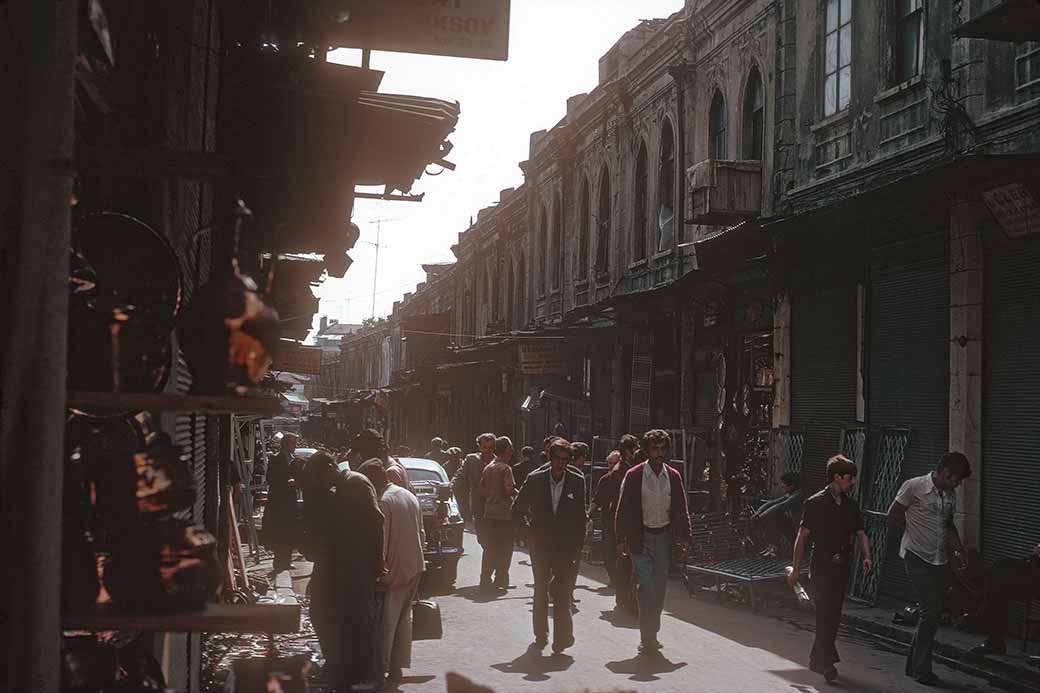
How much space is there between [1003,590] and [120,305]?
381 inches

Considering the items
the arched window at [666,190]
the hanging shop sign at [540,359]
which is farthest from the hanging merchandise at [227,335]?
the hanging shop sign at [540,359]

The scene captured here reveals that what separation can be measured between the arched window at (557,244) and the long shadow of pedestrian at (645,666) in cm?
2482

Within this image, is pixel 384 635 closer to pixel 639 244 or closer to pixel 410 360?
pixel 639 244

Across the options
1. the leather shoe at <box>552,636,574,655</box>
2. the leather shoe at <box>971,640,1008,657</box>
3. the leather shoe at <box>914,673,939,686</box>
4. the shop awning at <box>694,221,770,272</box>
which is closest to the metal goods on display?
the leather shoe at <box>971,640,1008,657</box>

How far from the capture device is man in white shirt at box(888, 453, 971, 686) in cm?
944

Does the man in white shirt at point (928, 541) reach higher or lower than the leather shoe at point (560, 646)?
higher

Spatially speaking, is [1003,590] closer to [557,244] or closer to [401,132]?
[401,132]

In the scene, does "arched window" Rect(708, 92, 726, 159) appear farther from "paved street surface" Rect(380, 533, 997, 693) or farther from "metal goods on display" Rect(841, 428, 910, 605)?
"paved street surface" Rect(380, 533, 997, 693)

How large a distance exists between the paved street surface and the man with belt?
0.30 metres

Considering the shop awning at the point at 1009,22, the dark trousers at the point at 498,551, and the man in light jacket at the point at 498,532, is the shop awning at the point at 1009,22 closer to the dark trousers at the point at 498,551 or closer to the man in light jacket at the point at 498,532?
the man in light jacket at the point at 498,532

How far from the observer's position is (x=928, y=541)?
9664mm

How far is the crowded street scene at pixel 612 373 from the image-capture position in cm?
360

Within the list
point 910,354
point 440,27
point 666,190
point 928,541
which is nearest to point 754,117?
point 666,190

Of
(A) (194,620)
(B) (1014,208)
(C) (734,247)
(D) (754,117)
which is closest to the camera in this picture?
(A) (194,620)
